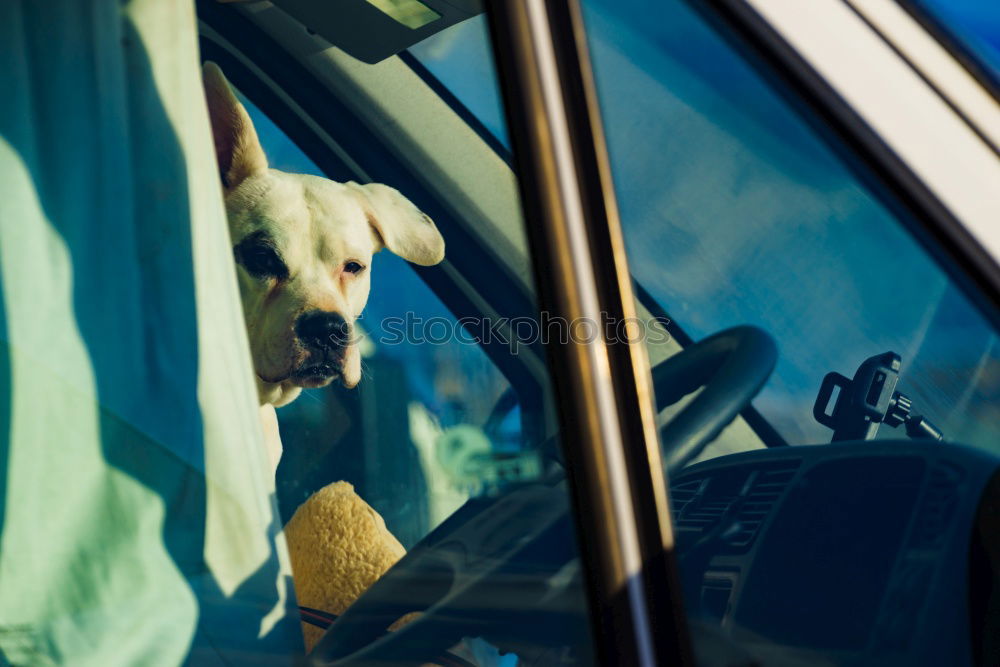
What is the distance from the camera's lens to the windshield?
0.94 meters

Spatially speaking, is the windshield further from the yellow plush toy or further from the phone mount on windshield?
the yellow plush toy

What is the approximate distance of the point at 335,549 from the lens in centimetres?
110

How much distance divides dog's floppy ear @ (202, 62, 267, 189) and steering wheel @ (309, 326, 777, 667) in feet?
1.73

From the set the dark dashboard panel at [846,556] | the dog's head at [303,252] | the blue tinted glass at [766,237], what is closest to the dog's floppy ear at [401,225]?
the dog's head at [303,252]

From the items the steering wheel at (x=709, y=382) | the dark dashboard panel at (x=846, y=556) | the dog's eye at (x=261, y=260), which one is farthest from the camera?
the dog's eye at (x=261, y=260)

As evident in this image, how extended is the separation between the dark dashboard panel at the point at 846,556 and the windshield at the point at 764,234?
4cm

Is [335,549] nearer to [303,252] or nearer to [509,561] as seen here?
[509,561]

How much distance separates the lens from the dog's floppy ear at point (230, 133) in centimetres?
115

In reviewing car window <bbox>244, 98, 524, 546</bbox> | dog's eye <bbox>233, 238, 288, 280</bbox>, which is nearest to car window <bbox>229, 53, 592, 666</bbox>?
car window <bbox>244, 98, 524, 546</bbox>

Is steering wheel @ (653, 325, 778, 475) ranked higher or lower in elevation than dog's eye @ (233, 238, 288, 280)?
higher

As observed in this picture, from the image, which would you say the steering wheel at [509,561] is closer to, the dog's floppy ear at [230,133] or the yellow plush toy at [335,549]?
the yellow plush toy at [335,549]

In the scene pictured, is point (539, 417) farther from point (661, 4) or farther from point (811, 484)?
point (661, 4)

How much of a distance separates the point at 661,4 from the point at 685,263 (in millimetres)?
323

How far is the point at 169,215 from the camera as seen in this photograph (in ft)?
3.96
